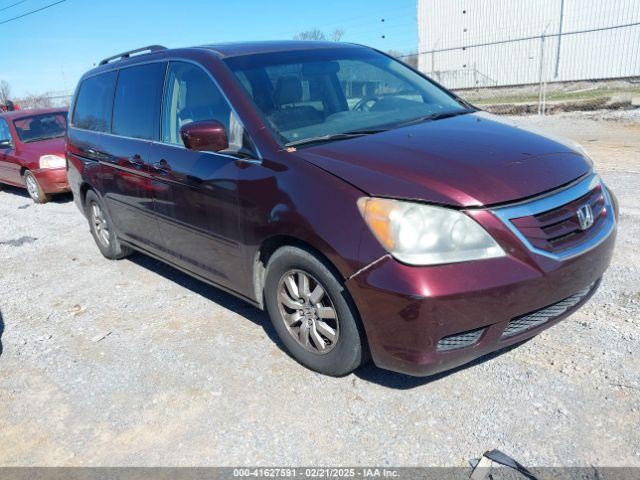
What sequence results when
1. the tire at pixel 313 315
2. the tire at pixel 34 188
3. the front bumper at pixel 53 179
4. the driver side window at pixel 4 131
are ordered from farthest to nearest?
the driver side window at pixel 4 131 → the tire at pixel 34 188 → the front bumper at pixel 53 179 → the tire at pixel 313 315

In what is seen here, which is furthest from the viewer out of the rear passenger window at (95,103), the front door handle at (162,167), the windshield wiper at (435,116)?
Result: the rear passenger window at (95,103)

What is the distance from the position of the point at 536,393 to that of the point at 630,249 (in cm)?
240

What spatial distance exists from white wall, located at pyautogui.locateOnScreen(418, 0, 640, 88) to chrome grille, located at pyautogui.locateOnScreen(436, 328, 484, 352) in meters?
23.3

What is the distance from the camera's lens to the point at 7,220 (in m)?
8.41

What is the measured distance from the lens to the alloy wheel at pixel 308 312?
2.92 metres

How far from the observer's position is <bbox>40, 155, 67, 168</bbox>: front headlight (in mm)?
9039

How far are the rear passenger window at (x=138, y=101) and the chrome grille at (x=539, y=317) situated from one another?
9.64 feet

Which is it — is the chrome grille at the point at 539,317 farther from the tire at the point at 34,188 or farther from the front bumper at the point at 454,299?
the tire at the point at 34,188

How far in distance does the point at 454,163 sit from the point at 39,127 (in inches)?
375

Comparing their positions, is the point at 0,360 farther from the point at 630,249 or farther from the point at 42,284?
the point at 630,249

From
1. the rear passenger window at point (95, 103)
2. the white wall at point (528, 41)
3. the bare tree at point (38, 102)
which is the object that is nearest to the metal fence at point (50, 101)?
the bare tree at point (38, 102)

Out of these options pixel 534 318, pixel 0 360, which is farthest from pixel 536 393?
pixel 0 360

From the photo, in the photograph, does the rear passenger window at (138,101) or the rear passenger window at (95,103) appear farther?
the rear passenger window at (95,103)

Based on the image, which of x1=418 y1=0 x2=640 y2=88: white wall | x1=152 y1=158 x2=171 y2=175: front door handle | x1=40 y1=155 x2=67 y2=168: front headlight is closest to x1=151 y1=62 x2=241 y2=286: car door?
x1=152 y1=158 x2=171 y2=175: front door handle
